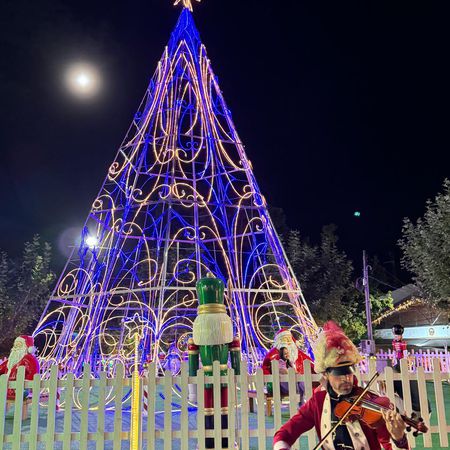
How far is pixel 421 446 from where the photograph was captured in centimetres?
507

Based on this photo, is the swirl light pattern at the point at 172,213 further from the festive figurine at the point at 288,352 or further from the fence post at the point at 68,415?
the fence post at the point at 68,415

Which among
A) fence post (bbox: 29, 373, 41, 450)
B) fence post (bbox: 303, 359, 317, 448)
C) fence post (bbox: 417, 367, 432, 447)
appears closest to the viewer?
fence post (bbox: 417, 367, 432, 447)

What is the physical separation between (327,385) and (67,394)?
8.59 feet

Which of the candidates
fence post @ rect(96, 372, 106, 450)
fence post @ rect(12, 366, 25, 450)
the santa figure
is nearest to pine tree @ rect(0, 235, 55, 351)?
the santa figure

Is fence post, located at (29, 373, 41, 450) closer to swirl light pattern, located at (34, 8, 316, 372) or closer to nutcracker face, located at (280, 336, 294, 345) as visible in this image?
swirl light pattern, located at (34, 8, 316, 372)

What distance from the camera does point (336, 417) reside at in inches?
91.3

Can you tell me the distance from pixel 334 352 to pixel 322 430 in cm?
39

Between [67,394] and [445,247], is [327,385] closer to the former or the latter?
[67,394]

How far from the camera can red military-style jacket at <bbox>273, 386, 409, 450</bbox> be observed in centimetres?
226

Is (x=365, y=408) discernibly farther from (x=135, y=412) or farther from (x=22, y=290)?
(x=22, y=290)

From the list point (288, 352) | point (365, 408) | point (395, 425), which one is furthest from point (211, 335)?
point (288, 352)

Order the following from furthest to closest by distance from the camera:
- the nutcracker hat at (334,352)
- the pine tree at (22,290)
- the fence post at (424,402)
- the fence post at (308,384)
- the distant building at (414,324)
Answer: the distant building at (414,324) < the pine tree at (22,290) < the fence post at (308,384) < the fence post at (424,402) < the nutcracker hat at (334,352)

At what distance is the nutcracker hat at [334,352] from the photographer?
243 cm

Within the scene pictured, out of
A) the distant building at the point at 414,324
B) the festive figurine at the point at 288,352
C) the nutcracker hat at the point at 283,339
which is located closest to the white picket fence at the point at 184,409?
the festive figurine at the point at 288,352
